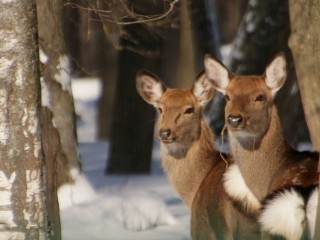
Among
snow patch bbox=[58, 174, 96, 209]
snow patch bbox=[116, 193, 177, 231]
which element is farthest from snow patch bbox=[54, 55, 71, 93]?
snow patch bbox=[116, 193, 177, 231]

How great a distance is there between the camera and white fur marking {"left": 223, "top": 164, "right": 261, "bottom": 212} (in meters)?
8.93

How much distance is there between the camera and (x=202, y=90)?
33.3ft

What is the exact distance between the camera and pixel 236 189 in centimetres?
902

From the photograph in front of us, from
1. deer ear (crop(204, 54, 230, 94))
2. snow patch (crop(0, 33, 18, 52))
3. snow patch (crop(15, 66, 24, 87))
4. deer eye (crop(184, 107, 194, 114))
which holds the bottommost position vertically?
deer eye (crop(184, 107, 194, 114))

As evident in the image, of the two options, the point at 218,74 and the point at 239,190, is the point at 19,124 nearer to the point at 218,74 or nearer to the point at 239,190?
the point at 239,190

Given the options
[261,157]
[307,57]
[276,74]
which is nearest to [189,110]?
[276,74]

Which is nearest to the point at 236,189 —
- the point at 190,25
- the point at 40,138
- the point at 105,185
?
the point at 40,138

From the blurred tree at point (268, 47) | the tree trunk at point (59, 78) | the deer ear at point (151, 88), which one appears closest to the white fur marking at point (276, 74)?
the deer ear at point (151, 88)

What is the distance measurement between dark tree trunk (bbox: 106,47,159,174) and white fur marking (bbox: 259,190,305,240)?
24.5 feet

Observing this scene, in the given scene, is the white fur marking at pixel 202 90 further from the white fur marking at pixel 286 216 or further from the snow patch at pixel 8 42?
the snow patch at pixel 8 42

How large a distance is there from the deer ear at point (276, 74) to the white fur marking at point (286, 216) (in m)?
1.82

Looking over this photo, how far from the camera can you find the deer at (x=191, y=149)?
9406mm

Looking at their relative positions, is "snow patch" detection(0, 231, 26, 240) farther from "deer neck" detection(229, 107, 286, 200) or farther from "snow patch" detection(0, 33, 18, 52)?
"deer neck" detection(229, 107, 286, 200)

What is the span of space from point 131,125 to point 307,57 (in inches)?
248
